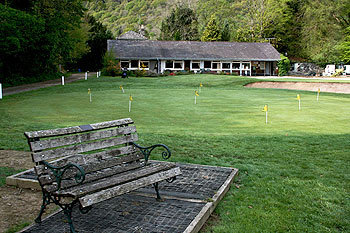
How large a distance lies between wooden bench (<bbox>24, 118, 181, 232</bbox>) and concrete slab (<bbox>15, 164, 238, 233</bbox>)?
246 mm

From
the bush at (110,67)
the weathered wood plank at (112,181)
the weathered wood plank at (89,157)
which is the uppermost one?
the bush at (110,67)

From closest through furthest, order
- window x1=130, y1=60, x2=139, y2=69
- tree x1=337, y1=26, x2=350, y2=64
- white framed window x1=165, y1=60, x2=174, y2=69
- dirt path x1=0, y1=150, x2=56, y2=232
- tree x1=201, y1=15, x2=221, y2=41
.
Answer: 1. dirt path x1=0, y1=150, x2=56, y2=232
2. window x1=130, y1=60, x2=139, y2=69
3. white framed window x1=165, y1=60, x2=174, y2=69
4. tree x1=337, y1=26, x2=350, y2=64
5. tree x1=201, y1=15, x2=221, y2=41

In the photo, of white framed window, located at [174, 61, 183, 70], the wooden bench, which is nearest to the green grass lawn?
the wooden bench

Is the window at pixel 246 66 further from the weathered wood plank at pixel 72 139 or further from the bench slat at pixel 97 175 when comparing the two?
the bench slat at pixel 97 175

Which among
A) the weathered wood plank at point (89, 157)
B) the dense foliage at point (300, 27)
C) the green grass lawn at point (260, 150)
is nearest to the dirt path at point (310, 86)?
the green grass lawn at point (260, 150)

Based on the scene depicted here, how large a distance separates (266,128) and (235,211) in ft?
25.5

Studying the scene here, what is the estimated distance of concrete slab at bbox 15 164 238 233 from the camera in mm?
4621

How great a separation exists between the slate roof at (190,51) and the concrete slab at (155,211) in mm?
53290

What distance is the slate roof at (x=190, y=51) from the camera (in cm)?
5943

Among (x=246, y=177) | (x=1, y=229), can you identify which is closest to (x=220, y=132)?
(x=246, y=177)

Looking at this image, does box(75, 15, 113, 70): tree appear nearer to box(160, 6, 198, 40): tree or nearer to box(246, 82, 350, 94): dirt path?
box(160, 6, 198, 40): tree

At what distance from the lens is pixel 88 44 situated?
71625mm

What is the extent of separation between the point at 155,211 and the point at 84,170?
120 centimetres

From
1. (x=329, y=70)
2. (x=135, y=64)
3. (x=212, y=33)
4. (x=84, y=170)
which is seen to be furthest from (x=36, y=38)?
(x=329, y=70)
